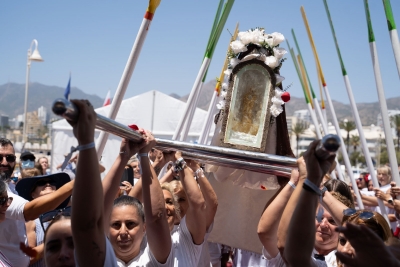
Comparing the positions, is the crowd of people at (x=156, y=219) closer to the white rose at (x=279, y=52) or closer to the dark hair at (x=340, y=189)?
the dark hair at (x=340, y=189)

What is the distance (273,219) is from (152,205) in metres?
0.77

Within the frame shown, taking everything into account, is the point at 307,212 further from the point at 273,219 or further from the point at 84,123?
the point at 273,219

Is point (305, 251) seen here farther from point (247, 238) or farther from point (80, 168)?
point (247, 238)

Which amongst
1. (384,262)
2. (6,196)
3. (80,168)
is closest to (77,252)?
(80,168)

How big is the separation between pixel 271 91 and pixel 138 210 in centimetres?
166

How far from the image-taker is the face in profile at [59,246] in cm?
250

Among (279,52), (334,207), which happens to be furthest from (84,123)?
(279,52)

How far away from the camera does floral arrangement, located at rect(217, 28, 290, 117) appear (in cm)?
452

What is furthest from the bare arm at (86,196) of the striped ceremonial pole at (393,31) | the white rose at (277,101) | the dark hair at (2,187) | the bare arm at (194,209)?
the striped ceremonial pole at (393,31)

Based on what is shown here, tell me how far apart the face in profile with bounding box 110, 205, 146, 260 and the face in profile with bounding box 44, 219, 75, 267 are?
906mm

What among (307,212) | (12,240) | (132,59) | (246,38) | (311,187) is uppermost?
(246,38)

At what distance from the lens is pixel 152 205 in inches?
121

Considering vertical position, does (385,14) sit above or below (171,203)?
above

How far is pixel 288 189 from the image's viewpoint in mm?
3143
